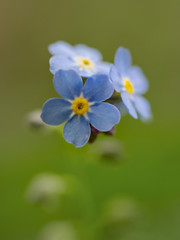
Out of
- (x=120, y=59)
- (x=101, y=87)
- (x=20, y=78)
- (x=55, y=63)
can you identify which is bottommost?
(x=101, y=87)

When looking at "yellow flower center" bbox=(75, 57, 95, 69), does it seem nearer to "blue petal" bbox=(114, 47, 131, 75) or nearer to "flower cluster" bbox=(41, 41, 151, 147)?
"flower cluster" bbox=(41, 41, 151, 147)

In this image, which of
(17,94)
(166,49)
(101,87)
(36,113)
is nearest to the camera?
(101,87)

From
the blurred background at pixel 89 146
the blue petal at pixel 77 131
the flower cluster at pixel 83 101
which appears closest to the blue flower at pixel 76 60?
the flower cluster at pixel 83 101

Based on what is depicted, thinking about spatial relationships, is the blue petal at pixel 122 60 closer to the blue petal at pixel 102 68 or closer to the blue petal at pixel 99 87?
the blue petal at pixel 102 68

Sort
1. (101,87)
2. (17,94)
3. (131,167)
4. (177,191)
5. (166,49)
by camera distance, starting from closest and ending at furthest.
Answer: (101,87)
(177,191)
(131,167)
(17,94)
(166,49)

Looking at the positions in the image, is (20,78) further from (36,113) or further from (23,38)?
(36,113)

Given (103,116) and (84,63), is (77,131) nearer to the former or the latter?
(103,116)

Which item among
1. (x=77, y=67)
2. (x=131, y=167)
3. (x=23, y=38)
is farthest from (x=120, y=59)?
(x=23, y=38)
